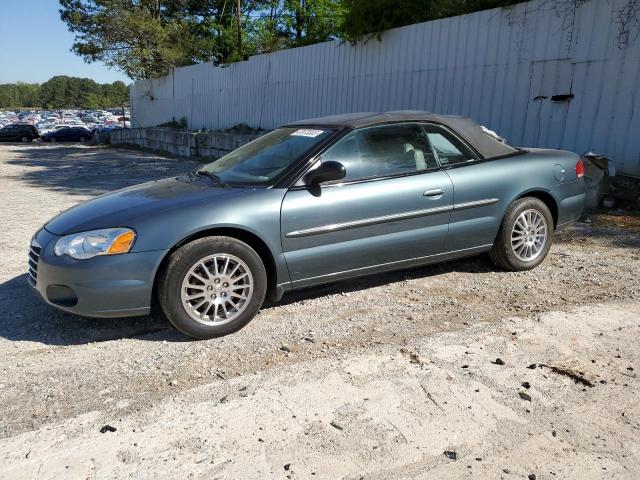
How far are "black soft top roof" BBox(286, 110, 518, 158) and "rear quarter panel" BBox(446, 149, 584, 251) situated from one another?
126 mm

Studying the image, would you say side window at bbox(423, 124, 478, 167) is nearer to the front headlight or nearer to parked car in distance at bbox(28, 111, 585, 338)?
parked car in distance at bbox(28, 111, 585, 338)

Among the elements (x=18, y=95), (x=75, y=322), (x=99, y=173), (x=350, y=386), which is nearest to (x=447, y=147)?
(x=350, y=386)

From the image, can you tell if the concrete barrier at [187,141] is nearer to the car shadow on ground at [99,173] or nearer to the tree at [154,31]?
the car shadow on ground at [99,173]

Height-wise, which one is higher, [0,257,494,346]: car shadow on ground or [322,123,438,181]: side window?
[322,123,438,181]: side window

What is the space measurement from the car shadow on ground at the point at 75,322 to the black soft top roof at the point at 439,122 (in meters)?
1.36

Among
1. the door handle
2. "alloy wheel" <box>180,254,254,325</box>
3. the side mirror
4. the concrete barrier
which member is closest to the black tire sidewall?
the door handle

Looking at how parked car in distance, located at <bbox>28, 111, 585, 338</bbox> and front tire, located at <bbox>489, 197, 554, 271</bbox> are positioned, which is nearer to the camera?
Result: parked car in distance, located at <bbox>28, 111, 585, 338</bbox>

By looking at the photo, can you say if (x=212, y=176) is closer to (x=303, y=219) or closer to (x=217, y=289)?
(x=303, y=219)

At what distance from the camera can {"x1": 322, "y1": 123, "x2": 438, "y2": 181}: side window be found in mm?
4211

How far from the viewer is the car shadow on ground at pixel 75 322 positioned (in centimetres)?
383

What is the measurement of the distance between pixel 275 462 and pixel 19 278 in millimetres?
3809

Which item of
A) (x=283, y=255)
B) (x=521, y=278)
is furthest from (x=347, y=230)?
(x=521, y=278)

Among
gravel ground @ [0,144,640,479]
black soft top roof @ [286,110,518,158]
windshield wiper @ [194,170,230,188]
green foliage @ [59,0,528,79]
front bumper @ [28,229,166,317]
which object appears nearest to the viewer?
gravel ground @ [0,144,640,479]

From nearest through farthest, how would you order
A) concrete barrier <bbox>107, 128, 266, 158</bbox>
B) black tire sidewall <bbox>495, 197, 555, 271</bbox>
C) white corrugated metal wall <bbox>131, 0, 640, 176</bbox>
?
black tire sidewall <bbox>495, 197, 555, 271</bbox> → white corrugated metal wall <bbox>131, 0, 640, 176</bbox> → concrete barrier <bbox>107, 128, 266, 158</bbox>
